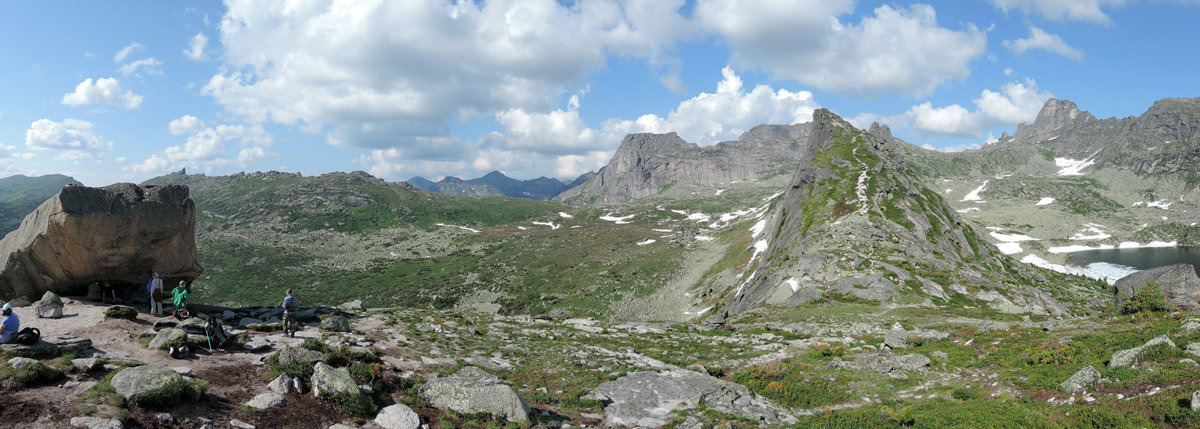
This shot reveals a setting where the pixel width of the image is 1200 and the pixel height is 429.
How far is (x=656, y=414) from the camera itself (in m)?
20.4

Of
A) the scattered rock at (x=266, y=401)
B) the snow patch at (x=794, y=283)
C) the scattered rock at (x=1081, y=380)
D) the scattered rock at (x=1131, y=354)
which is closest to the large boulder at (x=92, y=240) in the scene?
the scattered rock at (x=266, y=401)

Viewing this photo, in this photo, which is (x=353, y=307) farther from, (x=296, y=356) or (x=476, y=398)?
(x=476, y=398)

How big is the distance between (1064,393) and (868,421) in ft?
22.6

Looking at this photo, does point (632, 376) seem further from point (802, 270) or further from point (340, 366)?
point (802, 270)

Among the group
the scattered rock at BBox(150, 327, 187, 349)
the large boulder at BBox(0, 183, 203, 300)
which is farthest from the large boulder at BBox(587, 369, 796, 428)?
the large boulder at BBox(0, 183, 203, 300)

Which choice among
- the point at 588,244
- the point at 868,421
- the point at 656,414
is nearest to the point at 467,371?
the point at 656,414

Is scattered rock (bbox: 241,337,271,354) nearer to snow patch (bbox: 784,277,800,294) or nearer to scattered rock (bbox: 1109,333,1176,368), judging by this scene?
scattered rock (bbox: 1109,333,1176,368)

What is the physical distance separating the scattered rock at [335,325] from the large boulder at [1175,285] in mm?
58951

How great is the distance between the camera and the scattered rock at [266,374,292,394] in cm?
1709

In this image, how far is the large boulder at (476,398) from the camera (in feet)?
58.1

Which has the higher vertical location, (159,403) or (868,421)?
(159,403)

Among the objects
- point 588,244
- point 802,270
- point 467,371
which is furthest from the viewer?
point 588,244

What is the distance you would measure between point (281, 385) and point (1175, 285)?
201 feet

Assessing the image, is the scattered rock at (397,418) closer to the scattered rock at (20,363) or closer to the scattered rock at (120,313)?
the scattered rock at (20,363)
